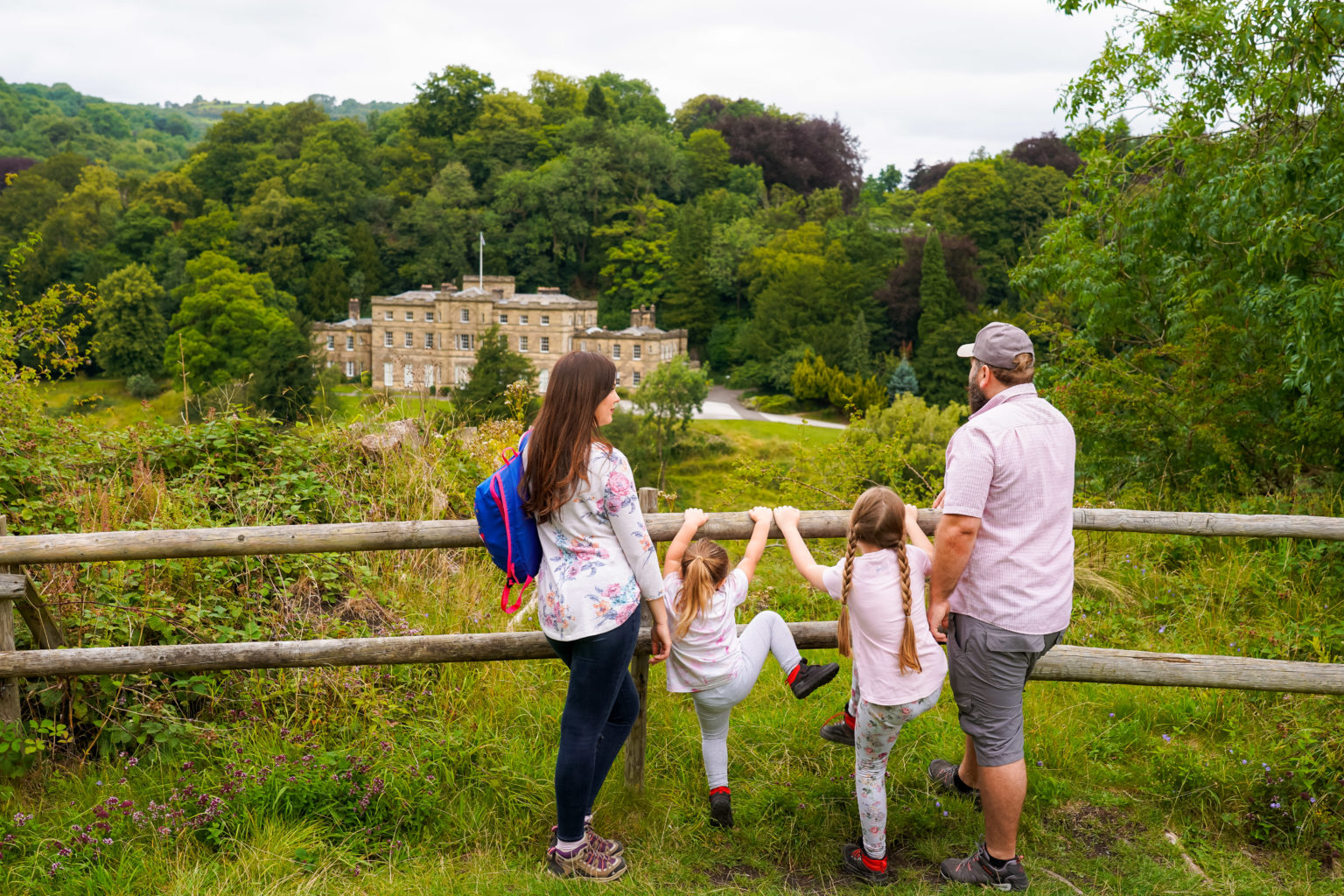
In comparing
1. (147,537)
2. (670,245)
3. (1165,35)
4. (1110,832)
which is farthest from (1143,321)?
(670,245)

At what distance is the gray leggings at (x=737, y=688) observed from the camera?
320 centimetres

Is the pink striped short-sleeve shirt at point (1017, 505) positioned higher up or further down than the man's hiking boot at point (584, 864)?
higher up

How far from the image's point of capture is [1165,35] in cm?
933

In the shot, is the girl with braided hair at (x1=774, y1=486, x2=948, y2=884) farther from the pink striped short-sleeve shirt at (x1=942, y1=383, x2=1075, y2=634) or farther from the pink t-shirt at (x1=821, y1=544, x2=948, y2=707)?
the pink striped short-sleeve shirt at (x1=942, y1=383, x2=1075, y2=634)

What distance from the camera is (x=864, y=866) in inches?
122

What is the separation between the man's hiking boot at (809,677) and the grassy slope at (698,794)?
1.45 ft

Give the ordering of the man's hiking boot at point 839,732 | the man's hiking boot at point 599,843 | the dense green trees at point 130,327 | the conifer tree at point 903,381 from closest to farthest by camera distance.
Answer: the man's hiking boot at point 599,843
the man's hiking boot at point 839,732
the conifer tree at point 903,381
the dense green trees at point 130,327

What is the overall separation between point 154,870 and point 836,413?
49.4 metres

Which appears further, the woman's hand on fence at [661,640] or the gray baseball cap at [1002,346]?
the woman's hand on fence at [661,640]

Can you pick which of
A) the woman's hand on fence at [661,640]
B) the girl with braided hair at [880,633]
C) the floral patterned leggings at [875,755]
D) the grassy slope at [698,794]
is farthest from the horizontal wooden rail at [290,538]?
the grassy slope at [698,794]

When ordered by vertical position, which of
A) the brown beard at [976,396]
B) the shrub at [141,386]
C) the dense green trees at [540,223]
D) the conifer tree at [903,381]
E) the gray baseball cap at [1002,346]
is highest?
the dense green trees at [540,223]

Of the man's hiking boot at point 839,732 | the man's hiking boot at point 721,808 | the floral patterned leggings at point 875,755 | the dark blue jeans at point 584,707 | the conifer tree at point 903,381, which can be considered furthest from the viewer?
the conifer tree at point 903,381

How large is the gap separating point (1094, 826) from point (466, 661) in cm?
234

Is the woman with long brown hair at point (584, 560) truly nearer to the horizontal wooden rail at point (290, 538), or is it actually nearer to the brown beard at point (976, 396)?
the horizontal wooden rail at point (290, 538)
